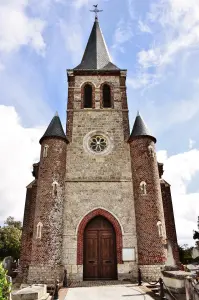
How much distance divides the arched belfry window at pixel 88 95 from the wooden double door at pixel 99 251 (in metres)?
8.49

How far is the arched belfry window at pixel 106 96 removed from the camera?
63.8ft

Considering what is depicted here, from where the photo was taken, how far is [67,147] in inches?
673

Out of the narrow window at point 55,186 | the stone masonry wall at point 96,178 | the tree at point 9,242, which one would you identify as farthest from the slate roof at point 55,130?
the tree at point 9,242

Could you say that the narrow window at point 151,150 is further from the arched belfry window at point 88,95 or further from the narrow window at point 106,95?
the arched belfry window at point 88,95

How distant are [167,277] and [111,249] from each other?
5098 mm

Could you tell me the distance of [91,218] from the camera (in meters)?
14.9

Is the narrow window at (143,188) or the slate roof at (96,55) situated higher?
the slate roof at (96,55)

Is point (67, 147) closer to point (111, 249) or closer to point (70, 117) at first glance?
point (70, 117)

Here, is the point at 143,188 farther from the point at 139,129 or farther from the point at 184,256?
the point at 184,256

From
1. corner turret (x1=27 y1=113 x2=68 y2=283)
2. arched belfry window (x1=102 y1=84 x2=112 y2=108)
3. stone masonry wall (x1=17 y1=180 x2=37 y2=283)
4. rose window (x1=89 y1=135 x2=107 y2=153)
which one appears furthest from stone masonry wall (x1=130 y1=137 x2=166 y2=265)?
stone masonry wall (x1=17 y1=180 x2=37 y2=283)

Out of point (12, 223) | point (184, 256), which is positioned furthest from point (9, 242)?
point (184, 256)

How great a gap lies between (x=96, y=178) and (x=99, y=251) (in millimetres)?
4150

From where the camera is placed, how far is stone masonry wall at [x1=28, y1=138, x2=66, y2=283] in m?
13.2

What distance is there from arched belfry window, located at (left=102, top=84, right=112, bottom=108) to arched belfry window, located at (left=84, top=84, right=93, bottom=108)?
3.34ft
